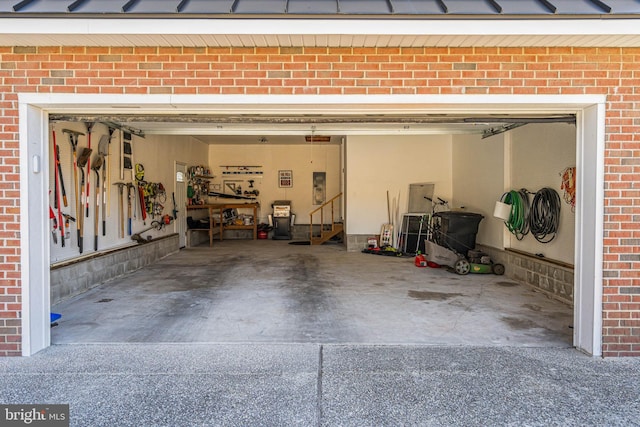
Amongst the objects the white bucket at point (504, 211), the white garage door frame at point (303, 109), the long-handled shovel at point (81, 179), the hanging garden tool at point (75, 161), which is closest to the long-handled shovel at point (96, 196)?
the long-handled shovel at point (81, 179)

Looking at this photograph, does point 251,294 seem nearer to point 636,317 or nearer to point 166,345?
point 166,345

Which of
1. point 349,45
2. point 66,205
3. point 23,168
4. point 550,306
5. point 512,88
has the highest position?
point 349,45

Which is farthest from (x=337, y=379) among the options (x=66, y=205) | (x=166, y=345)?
(x=66, y=205)

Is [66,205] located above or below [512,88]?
below

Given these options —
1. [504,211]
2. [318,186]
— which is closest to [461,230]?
[504,211]

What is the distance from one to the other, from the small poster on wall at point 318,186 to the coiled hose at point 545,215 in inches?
345

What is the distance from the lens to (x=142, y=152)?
8.68 metres

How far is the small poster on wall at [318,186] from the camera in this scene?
1462cm

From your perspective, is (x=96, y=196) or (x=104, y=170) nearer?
(x=96, y=196)

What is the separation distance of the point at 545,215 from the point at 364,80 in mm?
4292

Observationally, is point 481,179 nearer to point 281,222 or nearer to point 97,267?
point 281,222

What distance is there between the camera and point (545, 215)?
20.4 ft

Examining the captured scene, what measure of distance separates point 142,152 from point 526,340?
792 centimetres

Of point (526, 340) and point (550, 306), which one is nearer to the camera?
point (526, 340)
